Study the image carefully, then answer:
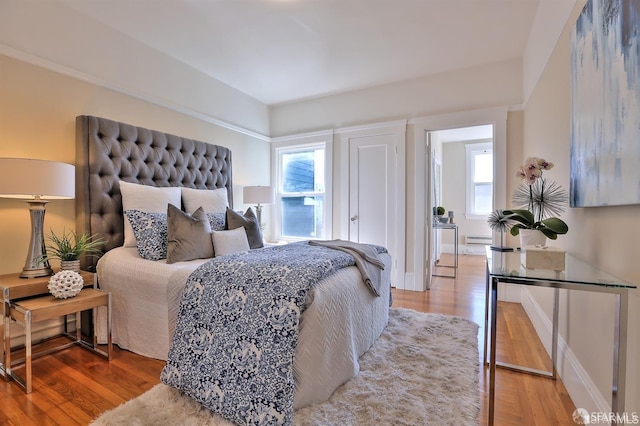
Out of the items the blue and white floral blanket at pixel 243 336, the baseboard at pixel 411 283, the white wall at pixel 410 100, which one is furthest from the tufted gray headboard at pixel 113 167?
the baseboard at pixel 411 283

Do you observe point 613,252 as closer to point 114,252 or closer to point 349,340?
point 349,340

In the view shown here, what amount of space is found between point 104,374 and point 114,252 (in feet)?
2.99

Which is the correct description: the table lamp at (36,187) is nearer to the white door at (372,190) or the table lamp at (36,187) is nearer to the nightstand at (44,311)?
the nightstand at (44,311)

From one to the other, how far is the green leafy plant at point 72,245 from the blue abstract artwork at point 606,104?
3128mm

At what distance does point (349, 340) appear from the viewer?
1.73 metres

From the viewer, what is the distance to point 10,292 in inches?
71.7

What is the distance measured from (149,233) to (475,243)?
6.50 meters

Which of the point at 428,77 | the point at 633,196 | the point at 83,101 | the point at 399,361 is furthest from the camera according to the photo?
the point at 428,77

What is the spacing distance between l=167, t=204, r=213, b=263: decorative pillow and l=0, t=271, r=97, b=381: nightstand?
31.4 inches

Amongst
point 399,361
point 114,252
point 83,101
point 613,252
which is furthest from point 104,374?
point 613,252

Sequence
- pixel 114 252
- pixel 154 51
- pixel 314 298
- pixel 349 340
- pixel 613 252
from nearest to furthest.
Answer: pixel 613 252 → pixel 314 298 → pixel 349 340 → pixel 114 252 → pixel 154 51

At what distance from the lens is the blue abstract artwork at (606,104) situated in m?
1.04

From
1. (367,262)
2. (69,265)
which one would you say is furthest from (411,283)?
(69,265)

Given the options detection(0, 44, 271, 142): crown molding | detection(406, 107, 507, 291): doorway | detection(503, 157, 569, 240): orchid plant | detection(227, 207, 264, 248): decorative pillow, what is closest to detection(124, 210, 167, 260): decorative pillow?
detection(227, 207, 264, 248): decorative pillow
